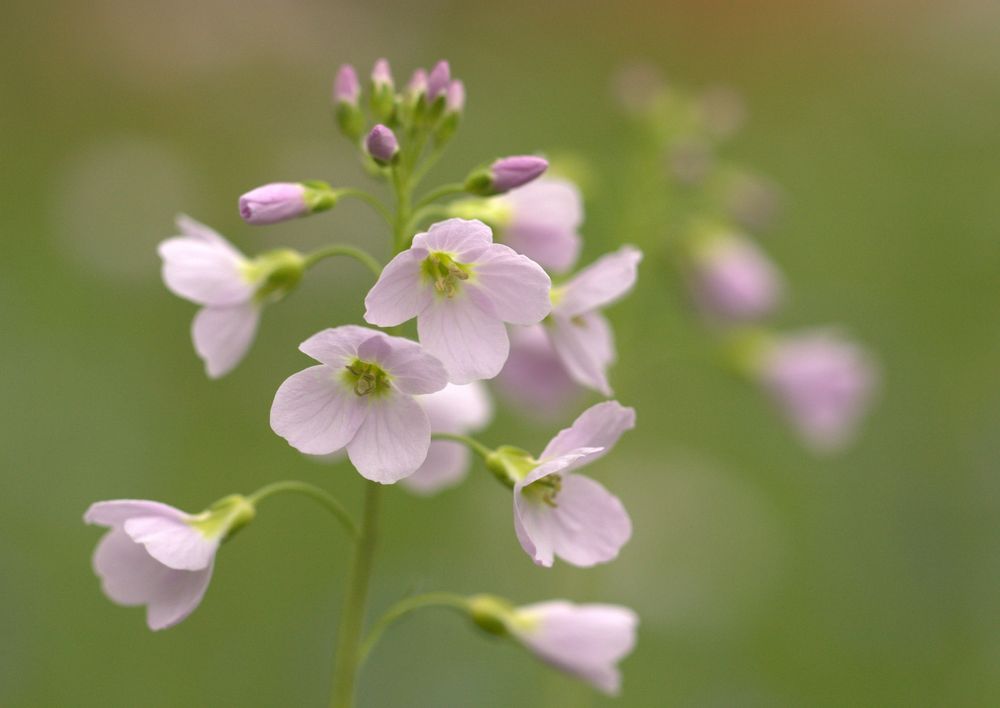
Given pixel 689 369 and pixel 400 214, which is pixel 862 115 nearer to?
pixel 689 369

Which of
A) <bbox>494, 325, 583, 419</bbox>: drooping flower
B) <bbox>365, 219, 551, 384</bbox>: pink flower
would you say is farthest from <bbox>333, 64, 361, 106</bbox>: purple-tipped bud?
<bbox>494, 325, 583, 419</bbox>: drooping flower

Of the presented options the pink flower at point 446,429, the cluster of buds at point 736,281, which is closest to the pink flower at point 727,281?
the cluster of buds at point 736,281

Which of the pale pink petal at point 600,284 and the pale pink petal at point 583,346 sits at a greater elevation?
the pale pink petal at point 600,284

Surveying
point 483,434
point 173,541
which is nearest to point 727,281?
point 483,434

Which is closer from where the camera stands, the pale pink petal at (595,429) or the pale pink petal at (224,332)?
the pale pink petal at (595,429)

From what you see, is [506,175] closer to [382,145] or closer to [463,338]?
[382,145]

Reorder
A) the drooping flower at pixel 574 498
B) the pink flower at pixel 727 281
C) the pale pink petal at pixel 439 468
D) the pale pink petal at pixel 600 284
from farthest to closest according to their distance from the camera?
the pink flower at pixel 727 281 < the pale pink petal at pixel 439 468 < the pale pink petal at pixel 600 284 < the drooping flower at pixel 574 498

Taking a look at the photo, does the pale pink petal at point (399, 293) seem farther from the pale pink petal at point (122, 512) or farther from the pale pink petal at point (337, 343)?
the pale pink petal at point (122, 512)
